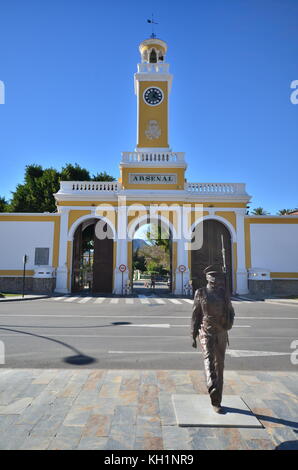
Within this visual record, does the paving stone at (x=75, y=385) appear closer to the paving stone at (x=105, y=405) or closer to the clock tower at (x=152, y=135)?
the paving stone at (x=105, y=405)

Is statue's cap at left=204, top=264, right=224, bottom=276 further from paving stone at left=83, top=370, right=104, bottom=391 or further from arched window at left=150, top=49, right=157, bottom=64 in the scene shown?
arched window at left=150, top=49, right=157, bottom=64

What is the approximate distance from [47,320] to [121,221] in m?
12.8

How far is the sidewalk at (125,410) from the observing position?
291 centimetres

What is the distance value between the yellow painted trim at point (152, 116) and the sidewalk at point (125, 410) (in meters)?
22.3

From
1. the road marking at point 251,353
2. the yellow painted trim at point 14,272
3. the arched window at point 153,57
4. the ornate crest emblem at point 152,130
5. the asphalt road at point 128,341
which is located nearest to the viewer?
the asphalt road at point 128,341

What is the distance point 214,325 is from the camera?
375 cm

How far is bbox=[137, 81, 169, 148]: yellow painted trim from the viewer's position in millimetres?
24953

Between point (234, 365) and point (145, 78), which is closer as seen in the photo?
point (234, 365)

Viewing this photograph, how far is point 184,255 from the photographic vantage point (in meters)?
21.7

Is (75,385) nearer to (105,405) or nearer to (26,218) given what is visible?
(105,405)

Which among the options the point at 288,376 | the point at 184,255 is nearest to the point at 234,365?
the point at 288,376

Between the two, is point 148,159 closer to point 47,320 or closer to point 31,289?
point 31,289

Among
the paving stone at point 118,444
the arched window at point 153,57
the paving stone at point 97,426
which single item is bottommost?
the paving stone at point 97,426

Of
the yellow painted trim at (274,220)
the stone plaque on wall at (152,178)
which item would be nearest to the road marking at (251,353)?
the yellow painted trim at (274,220)
